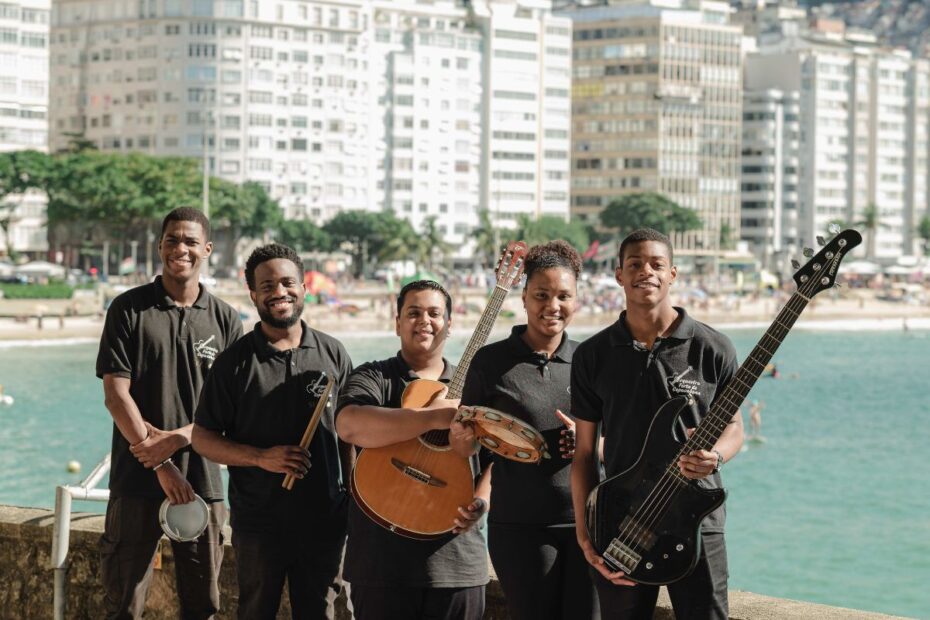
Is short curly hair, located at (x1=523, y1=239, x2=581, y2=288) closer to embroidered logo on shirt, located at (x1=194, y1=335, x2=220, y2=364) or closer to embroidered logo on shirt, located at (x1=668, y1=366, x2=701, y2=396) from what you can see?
embroidered logo on shirt, located at (x1=668, y1=366, x2=701, y2=396)

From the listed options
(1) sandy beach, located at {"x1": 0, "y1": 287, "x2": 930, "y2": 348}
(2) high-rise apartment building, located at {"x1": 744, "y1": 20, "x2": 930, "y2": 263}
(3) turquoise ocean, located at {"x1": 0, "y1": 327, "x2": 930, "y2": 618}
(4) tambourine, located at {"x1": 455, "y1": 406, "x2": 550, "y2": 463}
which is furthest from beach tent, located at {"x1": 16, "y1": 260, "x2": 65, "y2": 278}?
(4) tambourine, located at {"x1": 455, "y1": 406, "x2": 550, "y2": 463}

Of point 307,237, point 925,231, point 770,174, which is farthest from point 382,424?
point 925,231

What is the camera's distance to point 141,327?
6.18 meters

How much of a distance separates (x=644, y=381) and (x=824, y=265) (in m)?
0.68

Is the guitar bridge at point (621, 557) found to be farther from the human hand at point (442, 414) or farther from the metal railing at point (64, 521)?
the metal railing at point (64, 521)

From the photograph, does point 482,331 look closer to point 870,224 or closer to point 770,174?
point 770,174

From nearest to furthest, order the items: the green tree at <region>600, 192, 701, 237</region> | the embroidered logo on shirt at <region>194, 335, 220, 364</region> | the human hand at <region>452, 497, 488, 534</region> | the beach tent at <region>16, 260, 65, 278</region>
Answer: the human hand at <region>452, 497, 488, 534</region>, the embroidered logo on shirt at <region>194, 335, 220, 364</region>, the beach tent at <region>16, 260, 65, 278</region>, the green tree at <region>600, 192, 701, 237</region>

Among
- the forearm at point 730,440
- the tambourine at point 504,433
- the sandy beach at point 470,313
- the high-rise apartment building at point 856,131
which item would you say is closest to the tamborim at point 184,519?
the tambourine at point 504,433

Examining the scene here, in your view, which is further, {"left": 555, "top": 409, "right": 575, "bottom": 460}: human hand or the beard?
the beard

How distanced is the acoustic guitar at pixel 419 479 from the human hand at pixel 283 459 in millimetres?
308

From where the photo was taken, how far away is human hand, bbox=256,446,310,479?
18.8 feet

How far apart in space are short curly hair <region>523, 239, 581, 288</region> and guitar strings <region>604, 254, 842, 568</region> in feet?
2.84

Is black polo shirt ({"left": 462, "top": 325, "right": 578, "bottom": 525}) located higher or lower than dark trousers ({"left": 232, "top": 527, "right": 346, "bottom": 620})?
higher

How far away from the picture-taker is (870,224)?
15350 cm
